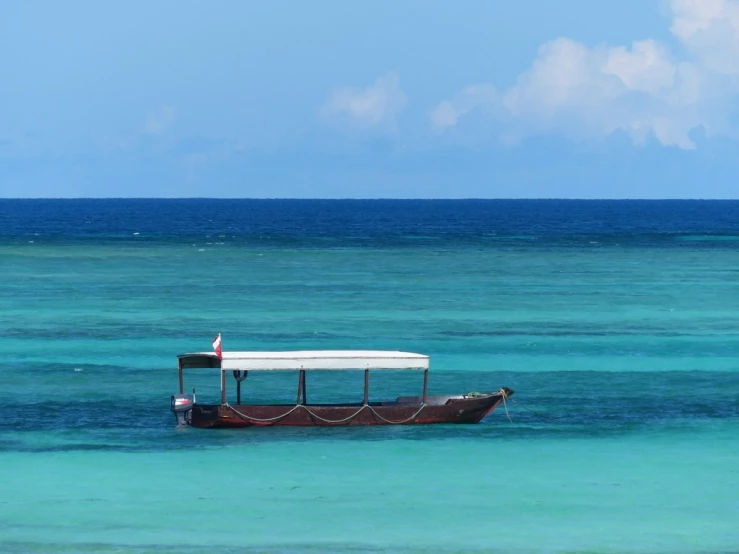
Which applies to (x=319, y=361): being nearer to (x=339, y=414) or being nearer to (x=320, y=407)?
(x=320, y=407)

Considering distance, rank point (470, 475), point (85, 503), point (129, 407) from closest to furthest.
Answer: point (85, 503) < point (470, 475) < point (129, 407)

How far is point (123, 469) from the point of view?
95.8ft

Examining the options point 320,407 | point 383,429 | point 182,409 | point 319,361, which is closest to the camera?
point 319,361

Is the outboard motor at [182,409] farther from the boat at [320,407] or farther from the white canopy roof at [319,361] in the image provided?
the white canopy roof at [319,361]

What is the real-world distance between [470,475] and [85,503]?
8.96m

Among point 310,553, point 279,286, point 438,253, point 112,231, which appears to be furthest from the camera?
point 112,231

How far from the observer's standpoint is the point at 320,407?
110 ft

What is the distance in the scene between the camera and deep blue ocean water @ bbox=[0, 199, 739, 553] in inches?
984

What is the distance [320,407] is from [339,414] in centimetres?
57

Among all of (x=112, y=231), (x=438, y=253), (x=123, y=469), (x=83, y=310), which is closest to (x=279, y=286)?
(x=83, y=310)

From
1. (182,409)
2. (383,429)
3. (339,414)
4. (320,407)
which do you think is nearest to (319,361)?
(320,407)

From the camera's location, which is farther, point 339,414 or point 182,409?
point 182,409

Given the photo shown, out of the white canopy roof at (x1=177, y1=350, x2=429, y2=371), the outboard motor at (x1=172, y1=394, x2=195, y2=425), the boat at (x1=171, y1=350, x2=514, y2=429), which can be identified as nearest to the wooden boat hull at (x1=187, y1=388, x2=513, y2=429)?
the boat at (x1=171, y1=350, x2=514, y2=429)

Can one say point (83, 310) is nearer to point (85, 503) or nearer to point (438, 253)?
point (85, 503)
